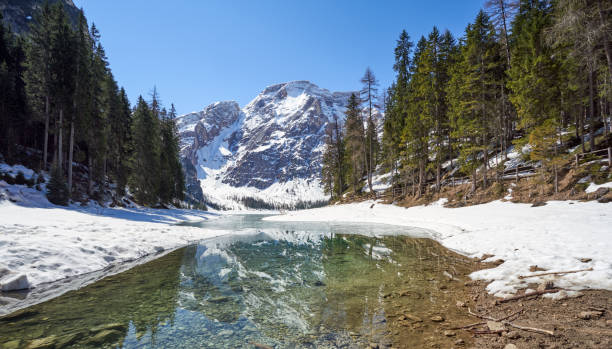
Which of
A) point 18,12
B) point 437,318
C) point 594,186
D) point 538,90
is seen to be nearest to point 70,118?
point 437,318

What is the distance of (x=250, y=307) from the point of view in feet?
19.8

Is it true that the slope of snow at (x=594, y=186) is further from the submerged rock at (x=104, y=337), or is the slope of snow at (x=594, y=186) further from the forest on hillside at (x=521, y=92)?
the submerged rock at (x=104, y=337)

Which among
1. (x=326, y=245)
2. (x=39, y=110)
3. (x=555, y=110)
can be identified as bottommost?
(x=326, y=245)

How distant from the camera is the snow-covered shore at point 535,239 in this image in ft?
19.5

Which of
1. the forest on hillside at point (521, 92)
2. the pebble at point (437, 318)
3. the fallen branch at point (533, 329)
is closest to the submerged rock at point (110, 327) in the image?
the pebble at point (437, 318)

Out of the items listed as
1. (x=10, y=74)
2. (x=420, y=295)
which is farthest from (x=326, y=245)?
(x=10, y=74)

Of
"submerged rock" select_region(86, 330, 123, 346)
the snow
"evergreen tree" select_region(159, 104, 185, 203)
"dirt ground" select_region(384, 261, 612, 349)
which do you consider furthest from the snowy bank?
"evergreen tree" select_region(159, 104, 185, 203)

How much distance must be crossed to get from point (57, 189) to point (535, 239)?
32402mm

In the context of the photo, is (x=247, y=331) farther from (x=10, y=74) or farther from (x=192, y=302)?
(x=10, y=74)

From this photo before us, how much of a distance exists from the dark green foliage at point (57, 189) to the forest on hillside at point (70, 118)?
0.20 feet

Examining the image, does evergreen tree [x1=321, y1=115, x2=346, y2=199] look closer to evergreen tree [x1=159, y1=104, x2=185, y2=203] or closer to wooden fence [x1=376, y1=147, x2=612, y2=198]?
wooden fence [x1=376, y1=147, x2=612, y2=198]

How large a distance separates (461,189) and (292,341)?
85.5 ft

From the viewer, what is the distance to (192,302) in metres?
6.30

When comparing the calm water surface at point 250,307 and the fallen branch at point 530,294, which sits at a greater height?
the fallen branch at point 530,294
